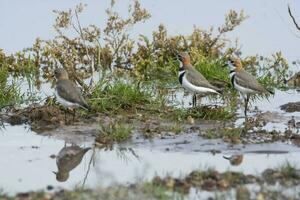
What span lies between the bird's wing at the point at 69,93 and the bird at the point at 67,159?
0.93 meters

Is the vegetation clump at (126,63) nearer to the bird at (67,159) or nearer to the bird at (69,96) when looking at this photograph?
the bird at (69,96)

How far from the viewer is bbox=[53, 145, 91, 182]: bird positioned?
10.6 metres

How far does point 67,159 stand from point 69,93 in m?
→ 1.64

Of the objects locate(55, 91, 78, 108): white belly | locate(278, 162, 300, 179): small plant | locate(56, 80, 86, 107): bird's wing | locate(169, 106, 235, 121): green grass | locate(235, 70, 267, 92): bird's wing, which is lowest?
locate(278, 162, 300, 179): small plant

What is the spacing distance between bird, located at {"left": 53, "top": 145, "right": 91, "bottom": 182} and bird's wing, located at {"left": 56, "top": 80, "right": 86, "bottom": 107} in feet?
3.05

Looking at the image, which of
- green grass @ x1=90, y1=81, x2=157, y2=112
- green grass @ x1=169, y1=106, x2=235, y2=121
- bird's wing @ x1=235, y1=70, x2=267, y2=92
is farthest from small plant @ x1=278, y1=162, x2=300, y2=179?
green grass @ x1=90, y1=81, x2=157, y2=112

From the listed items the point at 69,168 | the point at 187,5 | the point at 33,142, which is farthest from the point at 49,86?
the point at 187,5

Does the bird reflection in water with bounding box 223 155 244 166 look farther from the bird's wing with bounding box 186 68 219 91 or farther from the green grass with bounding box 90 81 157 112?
the green grass with bounding box 90 81 157 112

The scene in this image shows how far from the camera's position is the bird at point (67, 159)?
418 inches

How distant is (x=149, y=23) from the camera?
63.5 feet

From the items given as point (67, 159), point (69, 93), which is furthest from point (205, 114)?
point (67, 159)

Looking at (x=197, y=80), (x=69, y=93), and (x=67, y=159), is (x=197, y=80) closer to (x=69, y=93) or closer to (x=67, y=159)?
(x=69, y=93)

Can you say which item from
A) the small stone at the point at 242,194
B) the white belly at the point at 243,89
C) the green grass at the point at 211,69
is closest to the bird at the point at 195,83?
the white belly at the point at 243,89

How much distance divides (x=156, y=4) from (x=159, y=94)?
19.8 feet
